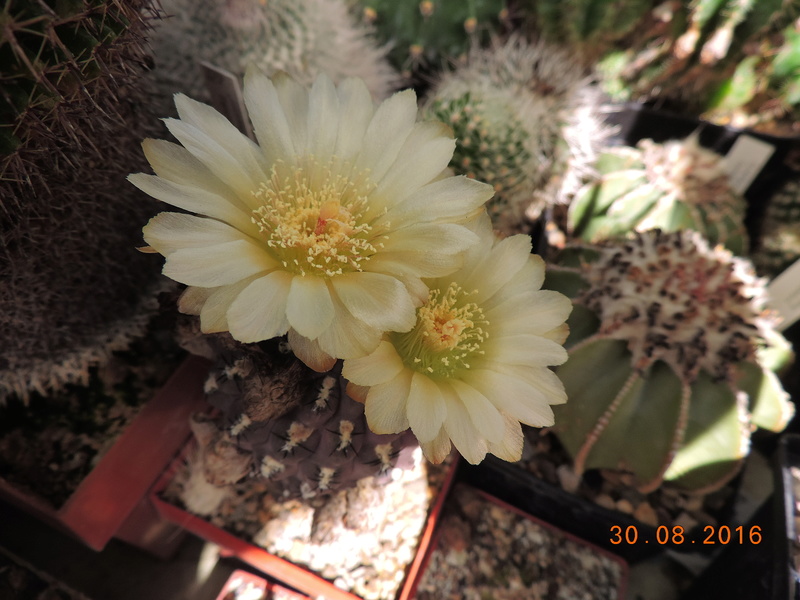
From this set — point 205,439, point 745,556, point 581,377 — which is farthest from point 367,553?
point 745,556

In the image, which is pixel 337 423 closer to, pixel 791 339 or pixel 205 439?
pixel 205 439

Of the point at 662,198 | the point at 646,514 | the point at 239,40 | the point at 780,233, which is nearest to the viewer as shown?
the point at 239,40

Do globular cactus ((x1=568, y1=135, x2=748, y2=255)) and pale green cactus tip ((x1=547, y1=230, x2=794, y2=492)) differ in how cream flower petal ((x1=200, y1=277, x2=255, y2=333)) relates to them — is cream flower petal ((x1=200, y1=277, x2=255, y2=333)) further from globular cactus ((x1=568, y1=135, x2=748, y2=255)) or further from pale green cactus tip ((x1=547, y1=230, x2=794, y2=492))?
globular cactus ((x1=568, y1=135, x2=748, y2=255))

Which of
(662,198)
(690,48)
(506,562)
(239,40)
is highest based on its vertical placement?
(690,48)

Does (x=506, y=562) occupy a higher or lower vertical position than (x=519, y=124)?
lower

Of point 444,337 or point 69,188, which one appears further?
point 69,188

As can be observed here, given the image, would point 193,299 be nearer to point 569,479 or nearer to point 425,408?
point 425,408

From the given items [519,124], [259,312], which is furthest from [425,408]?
[519,124]
